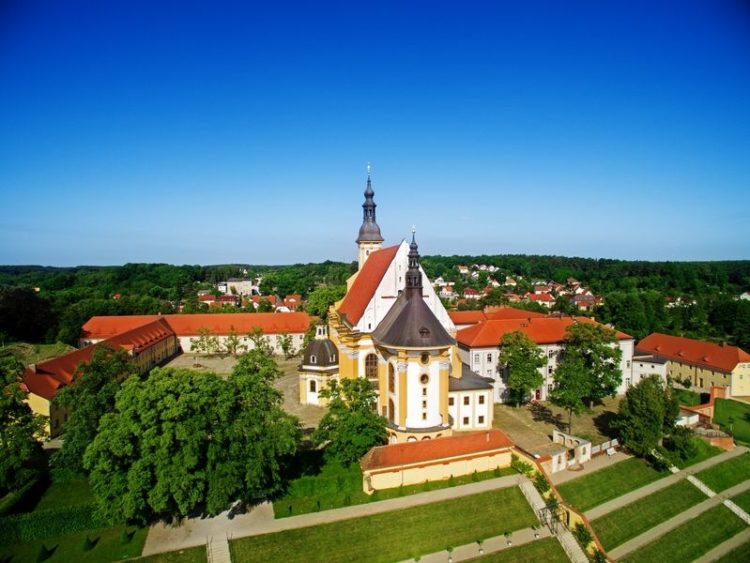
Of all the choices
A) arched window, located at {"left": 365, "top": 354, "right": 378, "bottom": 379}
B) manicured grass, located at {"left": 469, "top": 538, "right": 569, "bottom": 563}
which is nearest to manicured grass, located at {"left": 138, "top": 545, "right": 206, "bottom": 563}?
manicured grass, located at {"left": 469, "top": 538, "right": 569, "bottom": 563}

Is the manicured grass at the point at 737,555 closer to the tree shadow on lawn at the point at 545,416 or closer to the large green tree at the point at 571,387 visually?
the large green tree at the point at 571,387

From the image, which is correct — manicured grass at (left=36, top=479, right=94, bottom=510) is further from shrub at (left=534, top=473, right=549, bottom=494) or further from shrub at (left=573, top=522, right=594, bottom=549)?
shrub at (left=573, top=522, right=594, bottom=549)

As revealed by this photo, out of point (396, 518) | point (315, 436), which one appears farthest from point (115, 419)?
point (396, 518)

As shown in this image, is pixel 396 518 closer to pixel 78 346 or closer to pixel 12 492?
pixel 12 492

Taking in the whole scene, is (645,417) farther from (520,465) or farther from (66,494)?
(66,494)

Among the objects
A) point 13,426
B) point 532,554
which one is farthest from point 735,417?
point 13,426
